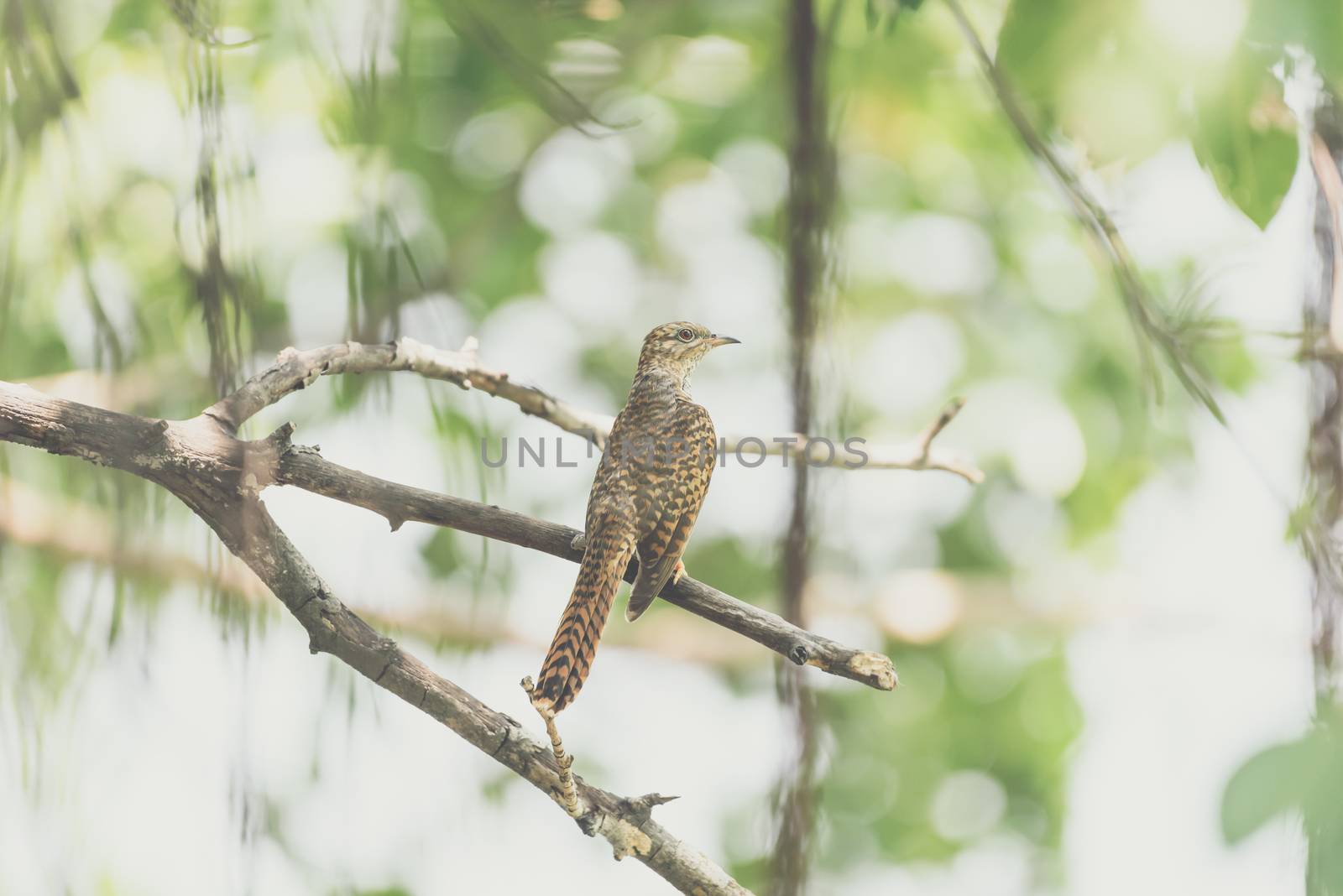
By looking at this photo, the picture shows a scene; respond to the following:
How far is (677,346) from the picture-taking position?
14.0 feet

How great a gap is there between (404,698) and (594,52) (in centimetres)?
157

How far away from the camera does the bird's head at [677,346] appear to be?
4215 mm

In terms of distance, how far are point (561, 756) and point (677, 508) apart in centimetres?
140

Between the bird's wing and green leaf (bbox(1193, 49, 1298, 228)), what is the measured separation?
160 centimetres

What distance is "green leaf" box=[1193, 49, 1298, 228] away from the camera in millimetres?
1693

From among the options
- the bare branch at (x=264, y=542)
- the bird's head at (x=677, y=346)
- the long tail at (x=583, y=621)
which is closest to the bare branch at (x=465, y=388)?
the bare branch at (x=264, y=542)

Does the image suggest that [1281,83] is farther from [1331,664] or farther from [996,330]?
[996,330]

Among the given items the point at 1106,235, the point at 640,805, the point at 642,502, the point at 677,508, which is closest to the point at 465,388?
the point at 642,502

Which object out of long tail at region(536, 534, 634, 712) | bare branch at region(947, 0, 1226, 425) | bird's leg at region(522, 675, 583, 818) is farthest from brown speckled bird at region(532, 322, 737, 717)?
bare branch at region(947, 0, 1226, 425)

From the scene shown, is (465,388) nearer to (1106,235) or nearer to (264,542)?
(264,542)

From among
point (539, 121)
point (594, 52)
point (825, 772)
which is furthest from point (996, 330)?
point (825, 772)

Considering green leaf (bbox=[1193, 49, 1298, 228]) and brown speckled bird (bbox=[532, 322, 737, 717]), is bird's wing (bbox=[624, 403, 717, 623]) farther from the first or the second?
green leaf (bbox=[1193, 49, 1298, 228])

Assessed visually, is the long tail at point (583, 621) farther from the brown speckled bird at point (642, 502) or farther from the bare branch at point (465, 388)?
the bare branch at point (465, 388)

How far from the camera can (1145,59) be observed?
1775mm
